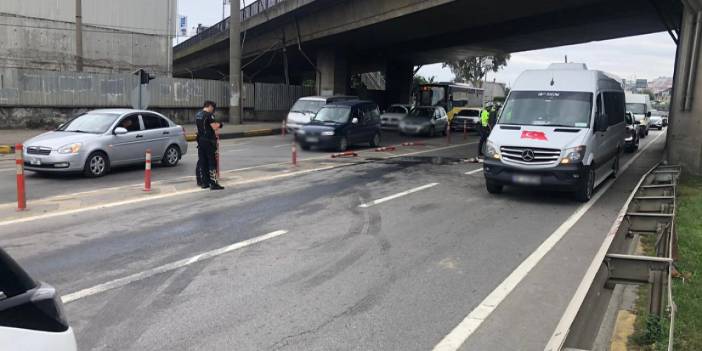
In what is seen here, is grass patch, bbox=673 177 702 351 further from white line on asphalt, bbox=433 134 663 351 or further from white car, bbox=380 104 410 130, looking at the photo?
white car, bbox=380 104 410 130

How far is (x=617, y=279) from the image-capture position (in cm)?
513

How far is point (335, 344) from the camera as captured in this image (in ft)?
15.1

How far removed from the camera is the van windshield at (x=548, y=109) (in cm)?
1135

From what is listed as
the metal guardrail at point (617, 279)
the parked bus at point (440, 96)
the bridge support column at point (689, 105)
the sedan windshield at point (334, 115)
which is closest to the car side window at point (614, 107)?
the bridge support column at point (689, 105)

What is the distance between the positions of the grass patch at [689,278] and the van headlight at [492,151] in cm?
313

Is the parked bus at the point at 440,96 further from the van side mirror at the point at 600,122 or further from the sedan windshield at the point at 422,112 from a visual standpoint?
the van side mirror at the point at 600,122

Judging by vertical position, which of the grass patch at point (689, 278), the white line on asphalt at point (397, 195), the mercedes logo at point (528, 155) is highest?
the mercedes logo at point (528, 155)

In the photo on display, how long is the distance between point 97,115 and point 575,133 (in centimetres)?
1079

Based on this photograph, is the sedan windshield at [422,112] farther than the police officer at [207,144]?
Yes

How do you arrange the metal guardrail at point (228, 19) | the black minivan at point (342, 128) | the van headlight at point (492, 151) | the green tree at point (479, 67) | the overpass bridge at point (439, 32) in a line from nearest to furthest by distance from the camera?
the van headlight at point (492, 151) → the overpass bridge at point (439, 32) → the black minivan at point (342, 128) → the metal guardrail at point (228, 19) → the green tree at point (479, 67)

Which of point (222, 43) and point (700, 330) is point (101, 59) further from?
point (700, 330)

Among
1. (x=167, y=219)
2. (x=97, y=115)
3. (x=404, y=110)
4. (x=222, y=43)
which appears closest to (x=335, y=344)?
(x=167, y=219)

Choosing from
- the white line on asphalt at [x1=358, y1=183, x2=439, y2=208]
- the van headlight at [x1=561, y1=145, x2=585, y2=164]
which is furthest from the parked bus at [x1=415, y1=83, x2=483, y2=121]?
the van headlight at [x1=561, y1=145, x2=585, y2=164]

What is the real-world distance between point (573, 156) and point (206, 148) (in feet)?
22.6
